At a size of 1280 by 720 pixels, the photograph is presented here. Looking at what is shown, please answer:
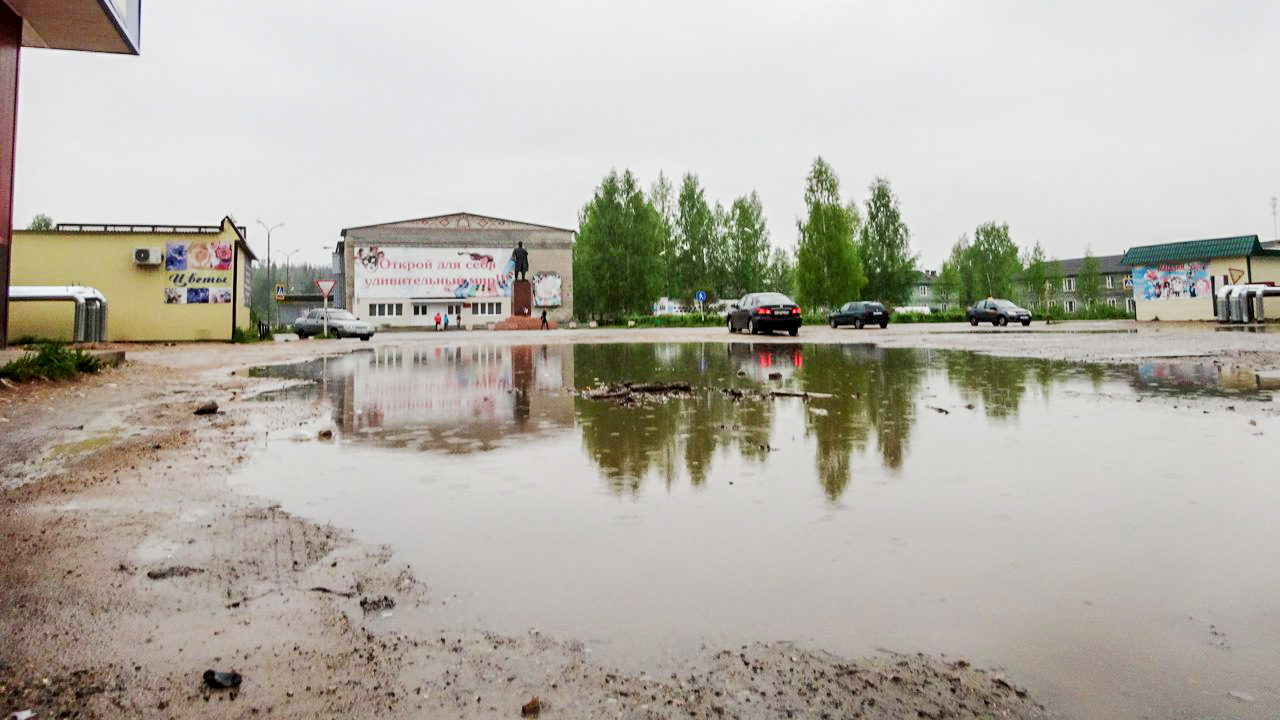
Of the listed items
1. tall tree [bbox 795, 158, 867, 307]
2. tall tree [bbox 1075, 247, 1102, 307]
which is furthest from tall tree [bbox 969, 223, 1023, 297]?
tall tree [bbox 795, 158, 867, 307]

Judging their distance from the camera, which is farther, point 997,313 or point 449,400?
point 997,313

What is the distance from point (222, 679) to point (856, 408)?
7.01 meters

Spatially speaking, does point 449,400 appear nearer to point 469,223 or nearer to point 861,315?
point 861,315

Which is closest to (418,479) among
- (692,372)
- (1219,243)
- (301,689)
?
(301,689)

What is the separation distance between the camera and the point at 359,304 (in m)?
71.8

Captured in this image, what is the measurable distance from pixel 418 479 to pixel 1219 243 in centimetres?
4980

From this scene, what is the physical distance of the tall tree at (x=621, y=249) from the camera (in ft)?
241

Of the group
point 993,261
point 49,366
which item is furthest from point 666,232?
point 49,366

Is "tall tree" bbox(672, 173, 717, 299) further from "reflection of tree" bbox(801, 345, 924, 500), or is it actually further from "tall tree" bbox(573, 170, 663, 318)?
"reflection of tree" bbox(801, 345, 924, 500)

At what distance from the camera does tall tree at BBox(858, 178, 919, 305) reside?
71.1 metres

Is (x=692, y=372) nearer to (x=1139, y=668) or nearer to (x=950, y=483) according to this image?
(x=950, y=483)

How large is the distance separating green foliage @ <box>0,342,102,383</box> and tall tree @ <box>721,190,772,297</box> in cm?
6930

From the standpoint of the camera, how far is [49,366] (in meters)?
12.3

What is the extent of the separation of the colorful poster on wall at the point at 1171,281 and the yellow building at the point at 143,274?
160ft
